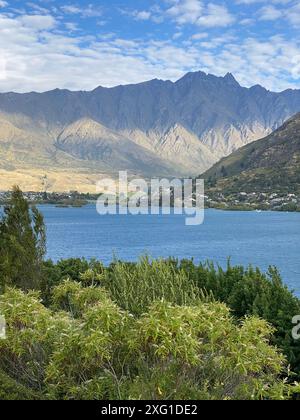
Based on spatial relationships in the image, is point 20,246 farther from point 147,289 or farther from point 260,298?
point 260,298

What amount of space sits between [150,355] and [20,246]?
9.19 metres

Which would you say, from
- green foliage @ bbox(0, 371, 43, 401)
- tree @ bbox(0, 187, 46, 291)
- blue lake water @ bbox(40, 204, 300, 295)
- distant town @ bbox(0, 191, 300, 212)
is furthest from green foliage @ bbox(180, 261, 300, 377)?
distant town @ bbox(0, 191, 300, 212)

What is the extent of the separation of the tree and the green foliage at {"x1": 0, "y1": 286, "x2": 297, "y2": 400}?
7.16m

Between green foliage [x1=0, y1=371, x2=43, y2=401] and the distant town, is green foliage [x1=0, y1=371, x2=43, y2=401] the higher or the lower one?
the lower one

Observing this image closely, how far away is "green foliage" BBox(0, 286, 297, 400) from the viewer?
6.23 metres

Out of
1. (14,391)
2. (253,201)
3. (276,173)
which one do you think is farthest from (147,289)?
(276,173)

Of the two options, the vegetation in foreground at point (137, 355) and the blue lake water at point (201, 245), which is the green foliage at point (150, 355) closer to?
the vegetation in foreground at point (137, 355)

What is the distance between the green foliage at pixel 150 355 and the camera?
6.23 m

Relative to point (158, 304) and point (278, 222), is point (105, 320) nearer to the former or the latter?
point (158, 304)

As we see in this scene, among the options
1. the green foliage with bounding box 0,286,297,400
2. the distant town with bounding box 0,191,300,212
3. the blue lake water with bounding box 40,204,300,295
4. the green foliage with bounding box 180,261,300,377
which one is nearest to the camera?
the green foliage with bounding box 0,286,297,400

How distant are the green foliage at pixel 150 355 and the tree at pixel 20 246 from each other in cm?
716

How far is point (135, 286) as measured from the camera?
1340 centimetres

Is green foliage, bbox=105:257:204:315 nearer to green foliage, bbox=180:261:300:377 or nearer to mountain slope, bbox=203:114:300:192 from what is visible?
green foliage, bbox=180:261:300:377
